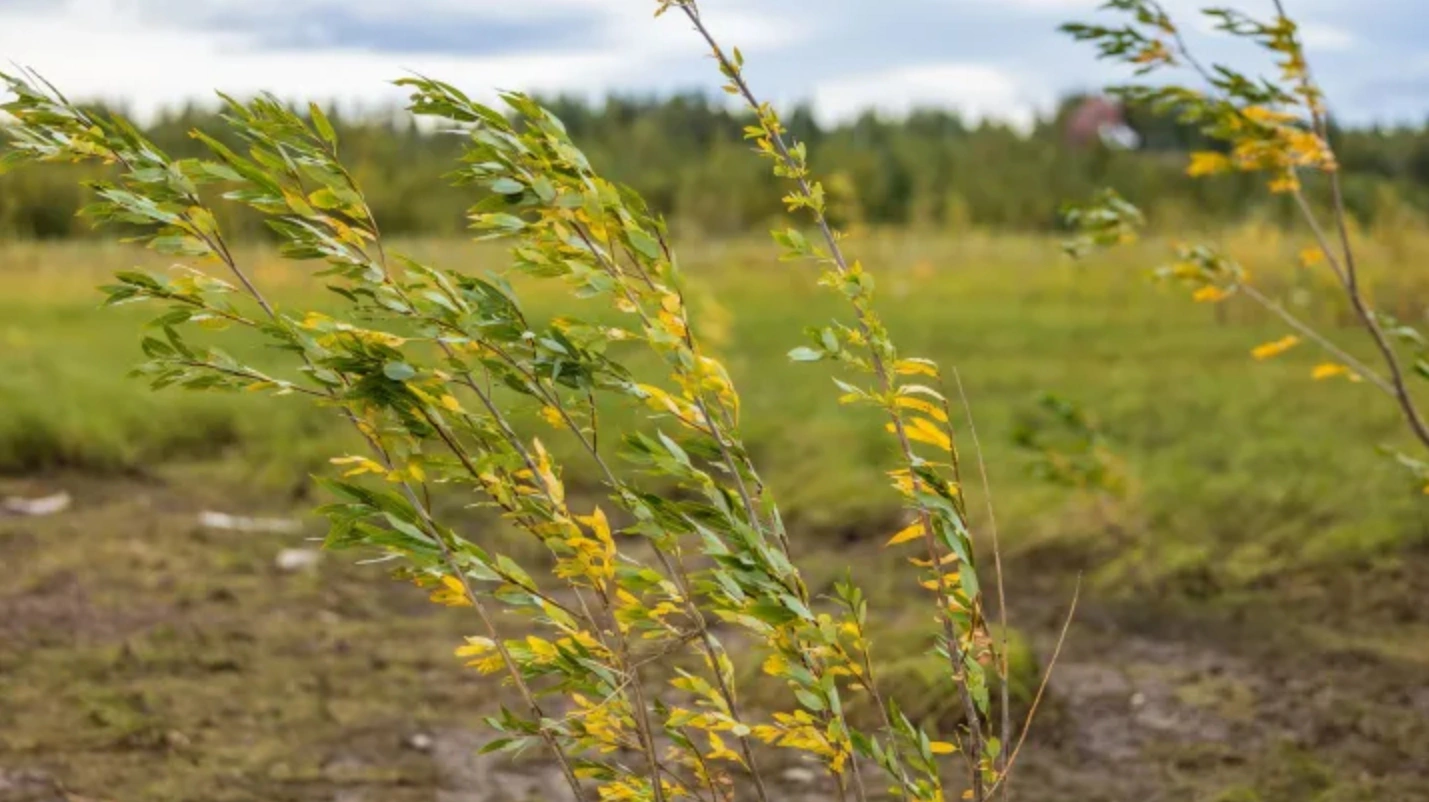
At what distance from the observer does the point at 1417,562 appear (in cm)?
716

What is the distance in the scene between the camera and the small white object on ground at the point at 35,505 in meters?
8.80

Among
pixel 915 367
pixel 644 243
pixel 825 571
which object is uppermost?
pixel 644 243

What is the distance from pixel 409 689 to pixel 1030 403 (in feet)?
18.6

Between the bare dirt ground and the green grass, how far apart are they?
381mm

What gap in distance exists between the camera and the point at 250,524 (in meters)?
8.52

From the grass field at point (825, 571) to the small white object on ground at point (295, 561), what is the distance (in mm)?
101

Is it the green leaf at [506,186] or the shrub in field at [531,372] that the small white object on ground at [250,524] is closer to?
the shrub in field at [531,372]

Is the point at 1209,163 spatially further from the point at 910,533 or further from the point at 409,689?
the point at 409,689

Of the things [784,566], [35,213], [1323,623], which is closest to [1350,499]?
[1323,623]

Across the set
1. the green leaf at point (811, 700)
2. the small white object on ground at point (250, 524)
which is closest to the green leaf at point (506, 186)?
the green leaf at point (811, 700)

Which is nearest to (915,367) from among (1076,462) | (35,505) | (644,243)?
(644,243)

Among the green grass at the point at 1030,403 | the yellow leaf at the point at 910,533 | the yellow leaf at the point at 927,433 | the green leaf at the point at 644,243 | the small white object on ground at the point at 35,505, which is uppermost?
the green leaf at the point at 644,243

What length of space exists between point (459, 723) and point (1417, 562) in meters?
4.46

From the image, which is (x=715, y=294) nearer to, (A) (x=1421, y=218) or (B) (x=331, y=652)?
(A) (x=1421, y=218)
